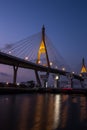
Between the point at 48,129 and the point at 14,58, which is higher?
the point at 14,58

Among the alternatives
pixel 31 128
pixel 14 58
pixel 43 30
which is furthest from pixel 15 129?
pixel 43 30

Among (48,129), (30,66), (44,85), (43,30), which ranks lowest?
(48,129)

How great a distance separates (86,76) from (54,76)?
79.5ft

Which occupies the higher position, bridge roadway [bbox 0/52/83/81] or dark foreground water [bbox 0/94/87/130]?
bridge roadway [bbox 0/52/83/81]

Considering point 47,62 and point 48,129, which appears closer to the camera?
point 48,129

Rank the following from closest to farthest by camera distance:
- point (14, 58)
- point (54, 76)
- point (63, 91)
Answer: point (14, 58)
point (63, 91)
point (54, 76)

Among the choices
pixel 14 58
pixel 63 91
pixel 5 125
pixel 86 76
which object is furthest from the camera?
pixel 86 76

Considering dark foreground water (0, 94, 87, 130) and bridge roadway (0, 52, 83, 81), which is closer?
dark foreground water (0, 94, 87, 130)

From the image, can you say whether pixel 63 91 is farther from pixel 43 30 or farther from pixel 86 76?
pixel 86 76

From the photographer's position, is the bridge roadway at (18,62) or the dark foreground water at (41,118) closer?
the dark foreground water at (41,118)

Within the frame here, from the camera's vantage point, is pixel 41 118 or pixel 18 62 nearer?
pixel 41 118

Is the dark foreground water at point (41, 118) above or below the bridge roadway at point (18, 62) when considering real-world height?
below

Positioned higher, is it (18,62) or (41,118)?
(18,62)

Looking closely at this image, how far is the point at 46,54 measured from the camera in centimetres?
6625
